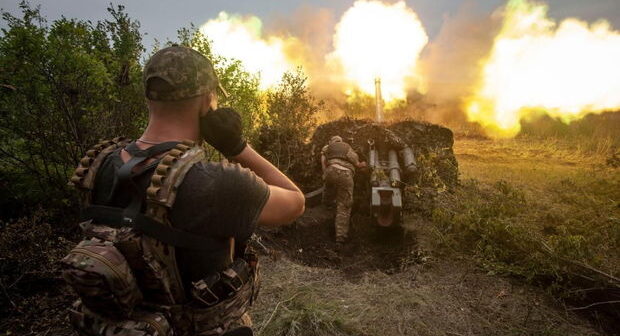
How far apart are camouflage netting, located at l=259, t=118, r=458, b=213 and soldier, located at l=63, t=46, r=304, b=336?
692 centimetres

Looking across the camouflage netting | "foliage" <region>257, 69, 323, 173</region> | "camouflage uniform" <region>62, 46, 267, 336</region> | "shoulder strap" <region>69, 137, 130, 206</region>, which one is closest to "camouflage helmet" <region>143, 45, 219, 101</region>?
"camouflage uniform" <region>62, 46, 267, 336</region>

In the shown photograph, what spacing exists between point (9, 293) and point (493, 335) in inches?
227

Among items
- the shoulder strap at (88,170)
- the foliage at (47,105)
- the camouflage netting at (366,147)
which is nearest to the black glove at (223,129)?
the shoulder strap at (88,170)

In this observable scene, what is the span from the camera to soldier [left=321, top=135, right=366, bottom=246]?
22.7 ft

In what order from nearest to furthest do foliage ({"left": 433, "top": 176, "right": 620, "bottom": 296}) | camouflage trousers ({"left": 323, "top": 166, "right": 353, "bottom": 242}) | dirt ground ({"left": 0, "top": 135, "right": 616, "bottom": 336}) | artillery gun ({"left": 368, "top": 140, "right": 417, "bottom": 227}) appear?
dirt ground ({"left": 0, "top": 135, "right": 616, "bottom": 336}) → foliage ({"left": 433, "top": 176, "right": 620, "bottom": 296}) → artillery gun ({"left": 368, "top": 140, "right": 417, "bottom": 227}) → camouflage trousers ({"left": 323, "top": 166, "right": 353, "bottom": 242})

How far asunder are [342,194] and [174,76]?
571cm

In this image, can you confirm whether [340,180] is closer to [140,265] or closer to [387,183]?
[387,183]

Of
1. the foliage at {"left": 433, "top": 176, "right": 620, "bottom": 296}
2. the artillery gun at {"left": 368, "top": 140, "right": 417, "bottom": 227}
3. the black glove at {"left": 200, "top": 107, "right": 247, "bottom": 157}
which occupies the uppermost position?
the black glove at {"left": 200, "top": 107, "right": 247, "bottom": 157}

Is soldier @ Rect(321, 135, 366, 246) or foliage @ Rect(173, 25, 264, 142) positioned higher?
foliage @ Rect(173, 25, 264, 142)

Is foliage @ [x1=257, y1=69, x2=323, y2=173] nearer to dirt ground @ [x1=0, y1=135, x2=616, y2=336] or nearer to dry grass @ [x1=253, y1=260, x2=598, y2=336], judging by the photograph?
dirt ground @ [x1=0, y1=135, x2=616, y2=336]

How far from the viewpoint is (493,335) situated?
3.78 metres

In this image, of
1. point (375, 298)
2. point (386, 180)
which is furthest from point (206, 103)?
point (386, 180)

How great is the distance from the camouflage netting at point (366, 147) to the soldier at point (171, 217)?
6918 mm

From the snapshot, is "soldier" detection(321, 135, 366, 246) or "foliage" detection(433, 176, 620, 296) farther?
"soldier" detection(321, 135, 366, 246)
